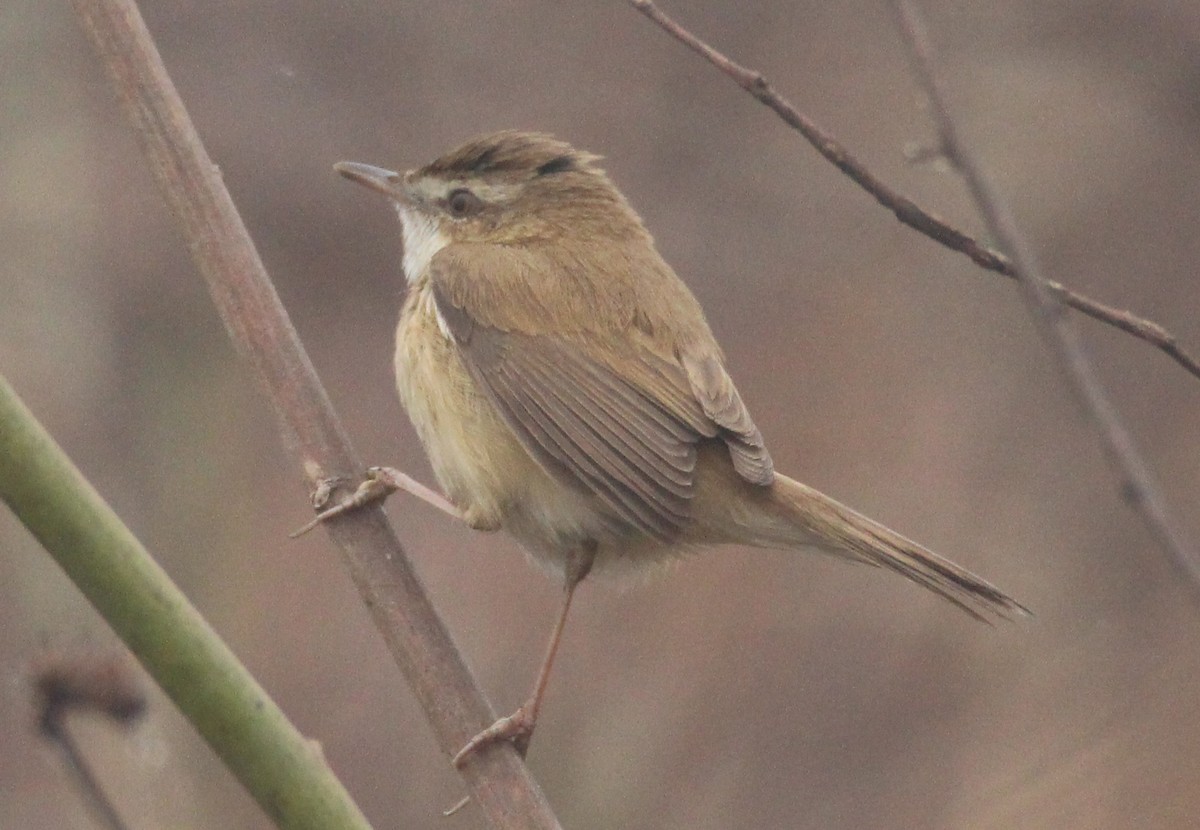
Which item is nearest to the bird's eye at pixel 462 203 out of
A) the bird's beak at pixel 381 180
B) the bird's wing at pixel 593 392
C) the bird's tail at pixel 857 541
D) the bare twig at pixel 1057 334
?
the bird's beak at pixel 381 180

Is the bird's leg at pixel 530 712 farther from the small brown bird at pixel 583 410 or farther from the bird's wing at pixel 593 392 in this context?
the bird's wing at pixel 593 392

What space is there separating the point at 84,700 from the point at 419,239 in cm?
176

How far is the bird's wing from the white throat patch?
185 mm

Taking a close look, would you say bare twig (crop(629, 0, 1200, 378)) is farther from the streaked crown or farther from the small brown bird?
the streaked crown

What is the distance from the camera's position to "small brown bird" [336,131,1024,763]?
10.7 ft

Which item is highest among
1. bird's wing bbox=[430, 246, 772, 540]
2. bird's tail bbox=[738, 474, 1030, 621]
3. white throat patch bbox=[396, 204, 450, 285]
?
white throat patch bbox=[396, 204, 450, 285]

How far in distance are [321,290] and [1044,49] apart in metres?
3.08

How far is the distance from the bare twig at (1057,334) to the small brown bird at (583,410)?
5.29ft

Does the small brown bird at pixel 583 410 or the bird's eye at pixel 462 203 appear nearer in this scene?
the small brown bird at pixel 583 410

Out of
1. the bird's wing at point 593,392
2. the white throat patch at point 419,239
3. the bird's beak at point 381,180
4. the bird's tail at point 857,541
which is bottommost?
the bird's tail at point 857,541

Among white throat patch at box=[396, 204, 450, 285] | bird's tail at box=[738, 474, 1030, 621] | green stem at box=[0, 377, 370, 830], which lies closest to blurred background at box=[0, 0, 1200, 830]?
white throat patch at box=[396, 204, 450, 285]

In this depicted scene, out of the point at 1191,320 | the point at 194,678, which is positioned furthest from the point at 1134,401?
the point at 194,678

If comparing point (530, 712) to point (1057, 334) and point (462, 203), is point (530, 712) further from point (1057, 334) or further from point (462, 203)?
point (1057, 334)

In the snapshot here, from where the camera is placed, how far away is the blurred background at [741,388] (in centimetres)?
509
